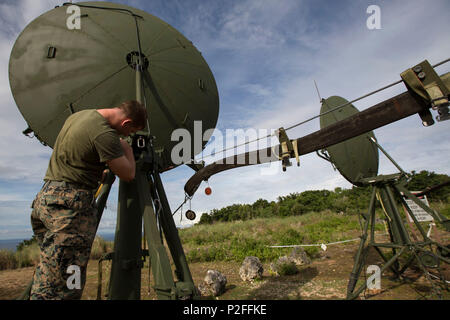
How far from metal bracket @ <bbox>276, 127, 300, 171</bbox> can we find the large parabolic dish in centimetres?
167

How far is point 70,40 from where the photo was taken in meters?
3.40

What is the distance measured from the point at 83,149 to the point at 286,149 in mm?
3022

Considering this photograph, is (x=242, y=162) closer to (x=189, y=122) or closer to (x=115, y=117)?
(x=189, y=122)

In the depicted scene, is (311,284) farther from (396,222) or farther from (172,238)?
(172,238)

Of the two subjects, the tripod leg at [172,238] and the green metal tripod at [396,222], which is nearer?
the tripod leg at [172,238]

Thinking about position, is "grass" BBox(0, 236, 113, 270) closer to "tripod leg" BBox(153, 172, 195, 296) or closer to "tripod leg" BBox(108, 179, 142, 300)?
"tripod leg" BBox(108, 179, 142, 300)

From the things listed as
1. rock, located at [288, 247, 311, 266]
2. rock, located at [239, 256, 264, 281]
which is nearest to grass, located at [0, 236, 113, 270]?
rock, located at [239, 256, 264, 281]

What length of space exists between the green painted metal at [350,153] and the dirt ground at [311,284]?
2241 millimetres

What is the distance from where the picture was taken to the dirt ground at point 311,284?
4758 mm

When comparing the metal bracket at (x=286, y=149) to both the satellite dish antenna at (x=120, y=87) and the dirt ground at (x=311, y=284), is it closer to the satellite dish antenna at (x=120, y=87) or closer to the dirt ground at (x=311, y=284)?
the satellite dish antenna at (x=120, y=87)

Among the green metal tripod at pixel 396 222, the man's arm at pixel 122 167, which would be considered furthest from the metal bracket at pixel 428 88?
the man's arm at pixel 122 167

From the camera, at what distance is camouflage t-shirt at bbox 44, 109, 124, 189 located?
2.10 m
